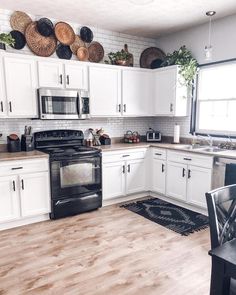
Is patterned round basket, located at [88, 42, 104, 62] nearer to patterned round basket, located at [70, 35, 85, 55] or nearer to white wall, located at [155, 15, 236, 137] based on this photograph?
patterned round basket, located at [70, 35, 85, 55]

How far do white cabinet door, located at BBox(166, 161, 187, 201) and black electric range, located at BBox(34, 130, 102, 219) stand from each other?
1.08 meters

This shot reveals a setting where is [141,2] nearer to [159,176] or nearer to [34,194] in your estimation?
Answer: [159,176]

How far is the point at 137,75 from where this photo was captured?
443 cm

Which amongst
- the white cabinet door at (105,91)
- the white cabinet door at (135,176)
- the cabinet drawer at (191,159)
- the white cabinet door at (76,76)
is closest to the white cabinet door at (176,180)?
the cabinet drawer at (191,159)

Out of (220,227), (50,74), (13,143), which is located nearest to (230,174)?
(220,227)

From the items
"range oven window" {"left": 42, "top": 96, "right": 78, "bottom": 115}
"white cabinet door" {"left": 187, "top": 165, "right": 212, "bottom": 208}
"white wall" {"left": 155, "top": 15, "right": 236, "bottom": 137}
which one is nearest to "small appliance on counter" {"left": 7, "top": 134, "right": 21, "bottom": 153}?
Answer: "range oven window" {"left": 42, "top": 96, "right": 78, "bottom": 115}

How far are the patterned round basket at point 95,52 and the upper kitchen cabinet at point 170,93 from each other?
99 centimetres

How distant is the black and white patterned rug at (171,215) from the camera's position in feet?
10.8

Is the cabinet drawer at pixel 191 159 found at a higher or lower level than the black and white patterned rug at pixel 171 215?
higher

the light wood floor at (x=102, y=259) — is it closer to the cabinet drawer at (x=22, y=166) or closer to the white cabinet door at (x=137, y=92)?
the cabinet drawer at (x=22, y=166)

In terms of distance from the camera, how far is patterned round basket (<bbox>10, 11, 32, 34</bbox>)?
356 centimetres

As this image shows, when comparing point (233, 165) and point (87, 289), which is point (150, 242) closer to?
point (87, 289)

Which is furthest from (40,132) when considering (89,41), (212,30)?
(212,30)

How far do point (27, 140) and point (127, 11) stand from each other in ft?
7.25
